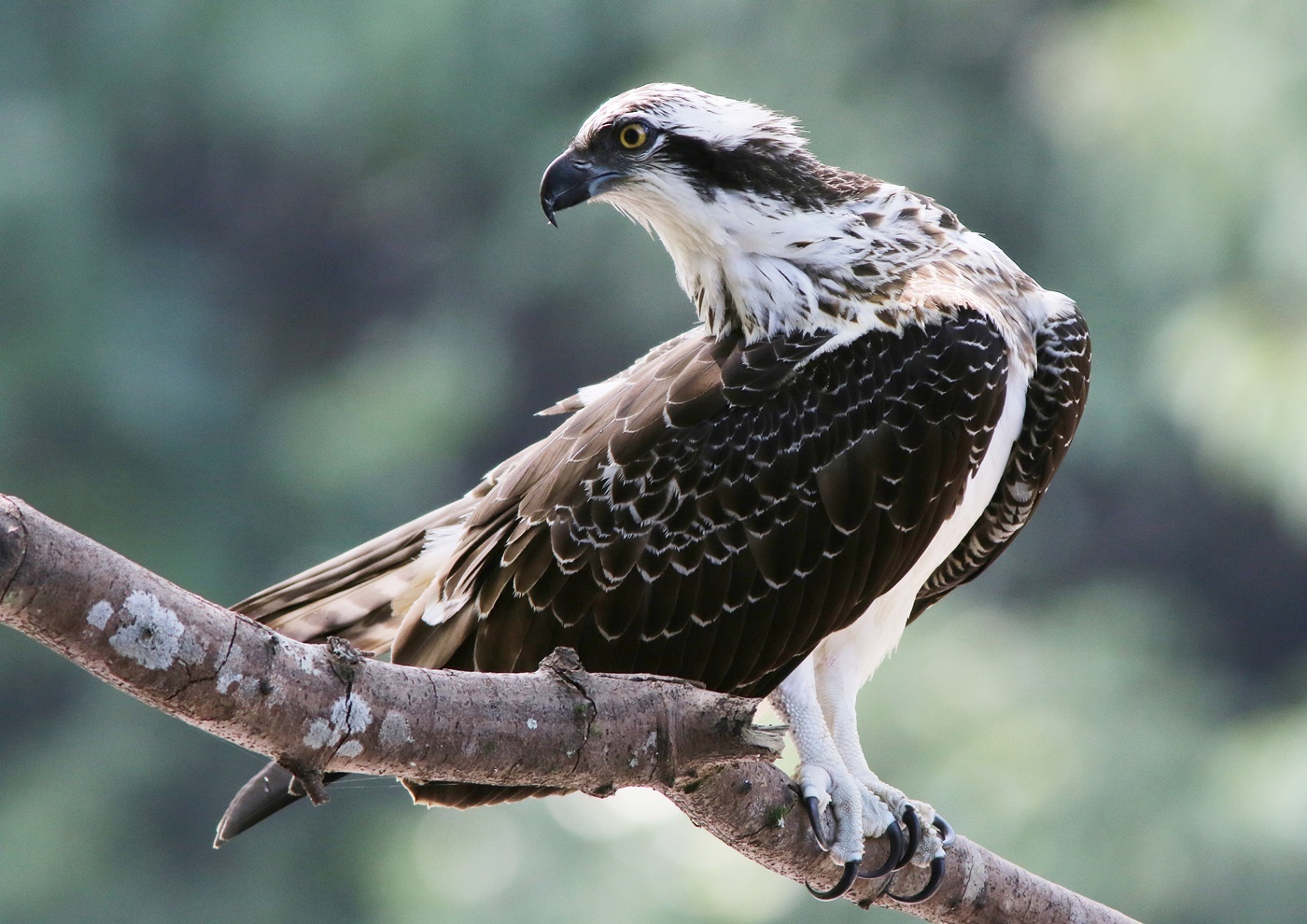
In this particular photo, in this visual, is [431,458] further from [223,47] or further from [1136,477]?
[1136,477]

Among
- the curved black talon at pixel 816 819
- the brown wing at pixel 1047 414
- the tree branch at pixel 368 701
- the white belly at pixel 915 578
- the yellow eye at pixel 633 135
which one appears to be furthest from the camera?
the brown wing at pixel 1047 414

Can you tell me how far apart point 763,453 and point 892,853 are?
109cm

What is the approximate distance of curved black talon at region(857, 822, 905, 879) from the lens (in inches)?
148

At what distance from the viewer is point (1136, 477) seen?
13.8m

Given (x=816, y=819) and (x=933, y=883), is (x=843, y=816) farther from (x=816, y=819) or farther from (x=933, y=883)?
(x=933, y=883)

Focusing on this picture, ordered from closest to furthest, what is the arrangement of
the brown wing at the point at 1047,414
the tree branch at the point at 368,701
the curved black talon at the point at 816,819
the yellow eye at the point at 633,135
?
the tree branch at the point at 368,701
the curved black talon at the point at 816,819
the yellow eye at the point at 633,135
the brown wing at the point at 1047,414

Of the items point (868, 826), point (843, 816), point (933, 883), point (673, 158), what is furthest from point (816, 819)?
point (673, 158)

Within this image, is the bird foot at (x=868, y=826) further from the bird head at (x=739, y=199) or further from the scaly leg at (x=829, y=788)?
the bird head at (x=739, y=199)

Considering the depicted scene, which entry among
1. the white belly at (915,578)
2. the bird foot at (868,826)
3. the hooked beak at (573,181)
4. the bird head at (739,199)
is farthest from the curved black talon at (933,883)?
the hooked beak at (573,181)

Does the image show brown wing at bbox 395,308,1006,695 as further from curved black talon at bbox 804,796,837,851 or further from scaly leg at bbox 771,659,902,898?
curved black talon at bbox 804,796,837,851

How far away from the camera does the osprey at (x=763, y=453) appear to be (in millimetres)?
3596

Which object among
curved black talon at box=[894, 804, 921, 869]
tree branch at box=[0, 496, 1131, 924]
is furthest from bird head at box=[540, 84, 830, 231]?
curved black talon at box=[894, 804, 921, 869]

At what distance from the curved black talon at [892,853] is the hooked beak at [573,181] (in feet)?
5.83

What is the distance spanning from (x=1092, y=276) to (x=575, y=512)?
9.70m
